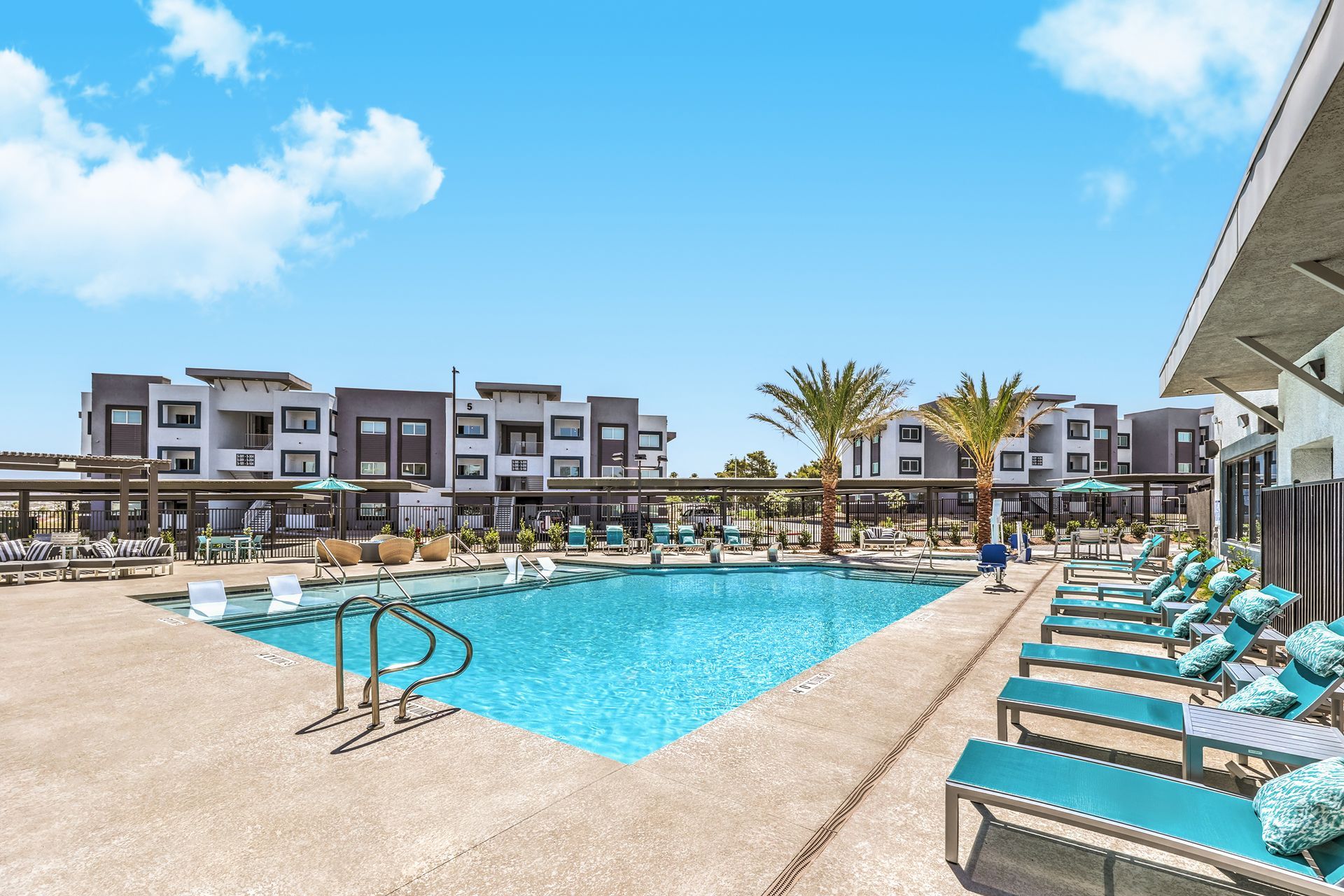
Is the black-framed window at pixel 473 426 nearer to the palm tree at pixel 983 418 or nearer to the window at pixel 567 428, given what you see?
the window at pixel 567 428

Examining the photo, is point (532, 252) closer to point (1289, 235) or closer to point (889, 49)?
point (889, 49)

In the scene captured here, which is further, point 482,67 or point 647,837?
point 482,67

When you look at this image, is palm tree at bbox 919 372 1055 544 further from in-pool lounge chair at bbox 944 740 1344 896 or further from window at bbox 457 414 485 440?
window at bbox 457 414 485 440

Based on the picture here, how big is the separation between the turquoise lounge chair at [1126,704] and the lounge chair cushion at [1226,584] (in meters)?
1.94

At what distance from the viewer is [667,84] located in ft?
40.4

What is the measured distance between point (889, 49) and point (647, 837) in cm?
1200

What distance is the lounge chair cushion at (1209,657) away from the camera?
15.9ft

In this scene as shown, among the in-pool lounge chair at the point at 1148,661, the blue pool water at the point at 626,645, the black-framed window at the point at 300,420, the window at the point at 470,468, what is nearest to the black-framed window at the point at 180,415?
the black-framed window at the point at 300,420

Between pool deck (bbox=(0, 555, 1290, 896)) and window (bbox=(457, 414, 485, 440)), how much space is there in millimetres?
33376

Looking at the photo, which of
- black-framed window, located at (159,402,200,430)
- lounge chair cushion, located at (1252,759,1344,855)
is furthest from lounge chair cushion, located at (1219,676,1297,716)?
black-framed window, located at (159,402,200,430)

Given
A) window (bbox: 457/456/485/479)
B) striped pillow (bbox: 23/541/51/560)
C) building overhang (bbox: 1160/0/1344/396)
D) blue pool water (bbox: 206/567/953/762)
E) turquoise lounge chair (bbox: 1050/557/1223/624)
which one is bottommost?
blue pool water (bbox: 206/567/953/762)

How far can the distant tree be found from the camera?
75250mm

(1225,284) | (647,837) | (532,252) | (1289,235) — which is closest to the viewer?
(647,837)

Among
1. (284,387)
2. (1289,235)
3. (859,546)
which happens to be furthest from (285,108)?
(284,387)
